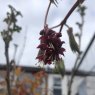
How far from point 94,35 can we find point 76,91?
442 centimetres

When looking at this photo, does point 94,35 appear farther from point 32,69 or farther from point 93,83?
point 32,69

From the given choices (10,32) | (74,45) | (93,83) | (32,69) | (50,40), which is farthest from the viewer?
(32,69)

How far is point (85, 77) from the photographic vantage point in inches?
422

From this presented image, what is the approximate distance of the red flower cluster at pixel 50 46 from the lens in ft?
3.59

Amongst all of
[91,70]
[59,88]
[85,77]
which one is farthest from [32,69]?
[91,70]

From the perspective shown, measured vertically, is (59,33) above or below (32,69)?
below

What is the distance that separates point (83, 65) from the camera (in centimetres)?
1010

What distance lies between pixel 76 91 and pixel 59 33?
441 inches

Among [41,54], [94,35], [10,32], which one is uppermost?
[94,35]

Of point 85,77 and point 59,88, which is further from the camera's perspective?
point 59,88

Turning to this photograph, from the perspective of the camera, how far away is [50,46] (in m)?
1.10

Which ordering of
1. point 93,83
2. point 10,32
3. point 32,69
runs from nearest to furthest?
1. point 10,32
2. point 93,83
3. point 32,69

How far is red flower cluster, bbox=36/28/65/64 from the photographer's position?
1093 millimetres

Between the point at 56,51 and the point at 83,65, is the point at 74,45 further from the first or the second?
the point at 83,65
